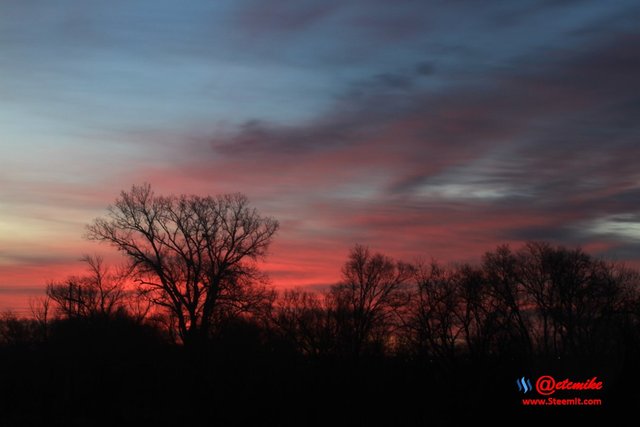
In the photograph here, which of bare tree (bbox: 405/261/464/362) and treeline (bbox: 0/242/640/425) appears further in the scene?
bare tree (bbox: 405/261/464/362)

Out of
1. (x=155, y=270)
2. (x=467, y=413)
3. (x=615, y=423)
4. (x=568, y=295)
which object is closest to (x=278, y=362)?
(x=467, y=413)

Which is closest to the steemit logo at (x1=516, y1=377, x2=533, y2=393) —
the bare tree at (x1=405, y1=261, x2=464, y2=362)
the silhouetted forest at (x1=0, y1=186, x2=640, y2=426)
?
the silhouetted forest at (x1=0, y1=186, x2=640, y2=426)

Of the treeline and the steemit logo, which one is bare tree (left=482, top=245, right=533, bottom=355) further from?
the steemit logo

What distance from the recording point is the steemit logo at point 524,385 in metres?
19.2

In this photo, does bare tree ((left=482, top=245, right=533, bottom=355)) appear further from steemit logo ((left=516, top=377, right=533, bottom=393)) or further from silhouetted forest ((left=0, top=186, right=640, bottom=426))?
steemit logo ((left=516, top=377, right=533, bottom=393))

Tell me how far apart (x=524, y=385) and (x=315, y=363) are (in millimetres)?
10579

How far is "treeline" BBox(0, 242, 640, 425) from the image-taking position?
70.4ft

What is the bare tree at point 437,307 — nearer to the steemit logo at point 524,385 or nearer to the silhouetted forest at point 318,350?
the silhouetted forest at point 318,350

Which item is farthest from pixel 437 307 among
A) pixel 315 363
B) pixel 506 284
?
pixel 315 363

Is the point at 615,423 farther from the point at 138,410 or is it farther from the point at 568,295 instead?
the point at 568,295

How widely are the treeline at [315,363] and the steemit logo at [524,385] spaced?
287 mm

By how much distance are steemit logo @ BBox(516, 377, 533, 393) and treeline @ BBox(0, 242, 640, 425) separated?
29 centimetres

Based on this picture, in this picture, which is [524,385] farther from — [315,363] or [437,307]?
[437,307]

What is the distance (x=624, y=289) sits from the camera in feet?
203
